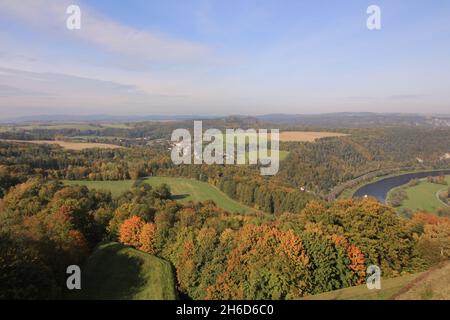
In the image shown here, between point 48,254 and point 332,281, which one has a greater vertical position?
point 48,254

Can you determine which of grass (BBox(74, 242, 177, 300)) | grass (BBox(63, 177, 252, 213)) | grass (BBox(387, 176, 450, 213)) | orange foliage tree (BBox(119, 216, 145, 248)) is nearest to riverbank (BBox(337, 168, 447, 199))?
grass (BBox(387, 176, 450, 213))

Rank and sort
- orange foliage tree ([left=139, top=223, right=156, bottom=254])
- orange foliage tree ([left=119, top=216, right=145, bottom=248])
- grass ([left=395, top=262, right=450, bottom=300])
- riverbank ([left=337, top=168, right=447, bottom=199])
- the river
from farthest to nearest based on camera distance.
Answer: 1. riverbank ([left=337, top=168, right=447, bottom=199])
2. the river
3. orange foliage tree ([left=119, top=216, right=145, bottom=248])
4. orange foliage tree ([left=139, top=223, right=156, bottom=254])
5. grass ([left=395, top=262, right=450, bottom=300])

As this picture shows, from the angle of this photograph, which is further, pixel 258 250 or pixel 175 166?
pixel 175 166

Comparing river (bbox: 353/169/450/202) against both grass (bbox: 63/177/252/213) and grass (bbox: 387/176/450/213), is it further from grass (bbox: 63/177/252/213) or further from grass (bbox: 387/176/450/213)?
grass (bbox: 63/177/252/213)

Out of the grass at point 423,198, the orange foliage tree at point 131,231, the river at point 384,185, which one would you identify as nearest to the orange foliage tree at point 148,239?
the orange foliage tree at point 131,231

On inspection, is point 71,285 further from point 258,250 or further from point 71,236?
point 258,250

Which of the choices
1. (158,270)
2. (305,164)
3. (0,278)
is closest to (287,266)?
(158,270)

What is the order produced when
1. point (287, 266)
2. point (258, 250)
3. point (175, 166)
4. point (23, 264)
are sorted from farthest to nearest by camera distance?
point (175, 166)
point (258, 250)
point (287, 266)
point (23, 264)
